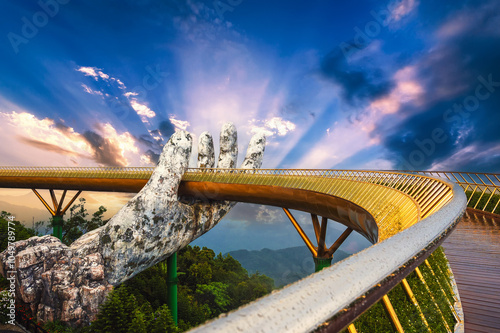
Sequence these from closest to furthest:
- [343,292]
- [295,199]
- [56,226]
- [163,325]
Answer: [343,292] → [163,325] → [295,199] → [56,226]

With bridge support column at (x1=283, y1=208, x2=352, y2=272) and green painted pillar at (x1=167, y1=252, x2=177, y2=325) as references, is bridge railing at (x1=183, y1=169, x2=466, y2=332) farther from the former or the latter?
green painted pillar at (x1=167, y1=252, x2=177, y2=325)

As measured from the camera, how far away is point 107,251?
15.5 m

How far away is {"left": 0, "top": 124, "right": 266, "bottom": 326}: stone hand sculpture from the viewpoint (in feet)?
45.4

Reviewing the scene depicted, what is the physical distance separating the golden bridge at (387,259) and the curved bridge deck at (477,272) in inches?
0.6

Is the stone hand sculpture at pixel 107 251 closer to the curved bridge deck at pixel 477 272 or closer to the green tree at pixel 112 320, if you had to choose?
the green tree at pixel 112 320

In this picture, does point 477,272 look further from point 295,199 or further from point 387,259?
point 295,199

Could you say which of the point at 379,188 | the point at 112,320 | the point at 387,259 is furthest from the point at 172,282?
the point at 387,259

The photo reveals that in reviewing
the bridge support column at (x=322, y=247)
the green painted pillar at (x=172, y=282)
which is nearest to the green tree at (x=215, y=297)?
the green painted pillar at (x=172, y=282)

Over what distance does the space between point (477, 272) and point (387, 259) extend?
199 inches

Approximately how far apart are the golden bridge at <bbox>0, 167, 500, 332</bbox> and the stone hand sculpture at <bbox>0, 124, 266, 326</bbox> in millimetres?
3221

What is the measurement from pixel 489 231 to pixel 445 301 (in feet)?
23.0

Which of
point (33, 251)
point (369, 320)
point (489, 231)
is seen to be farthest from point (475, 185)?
point (33, 251)

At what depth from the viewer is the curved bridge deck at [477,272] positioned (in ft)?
10.7

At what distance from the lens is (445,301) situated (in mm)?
3266
